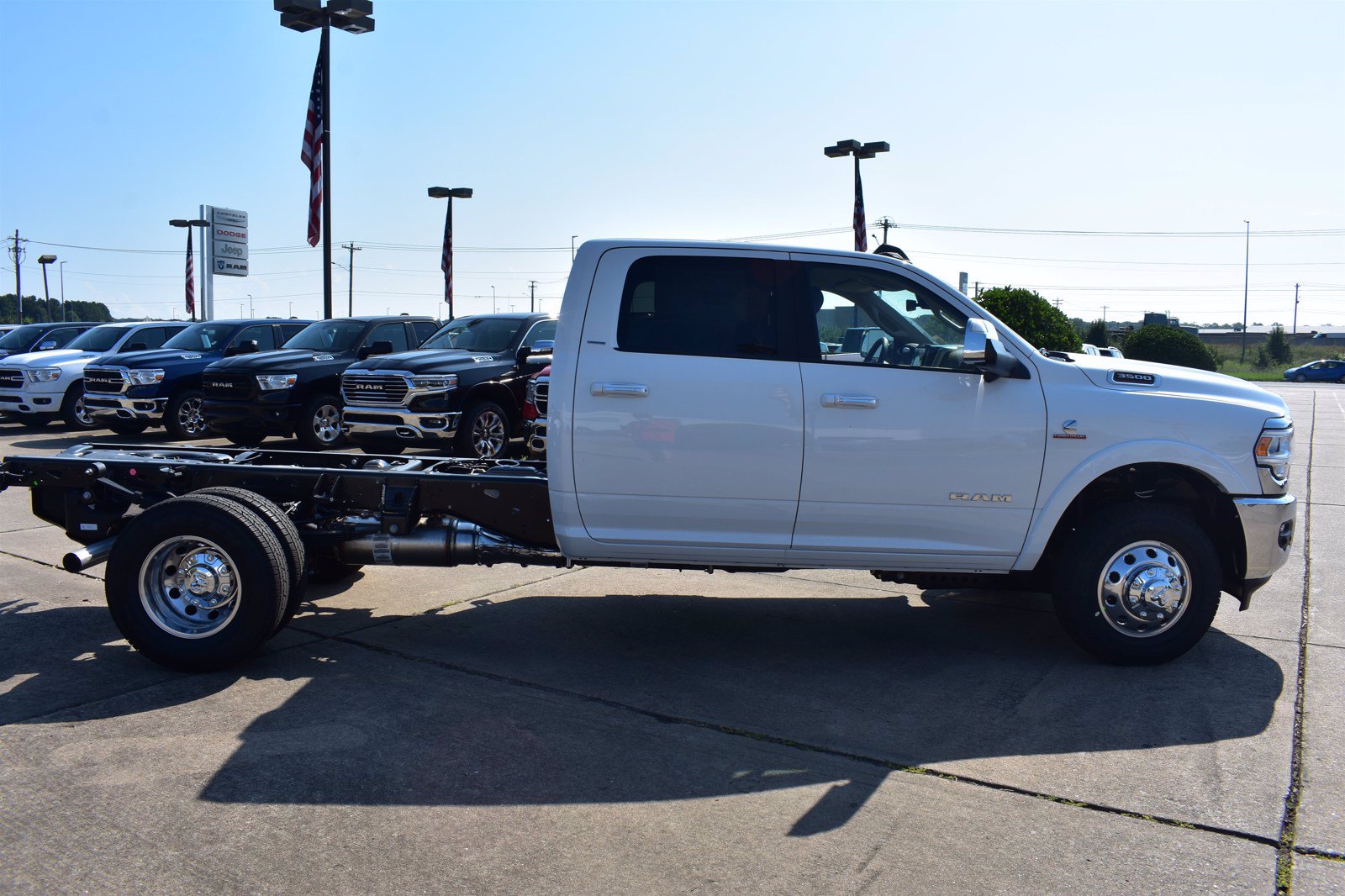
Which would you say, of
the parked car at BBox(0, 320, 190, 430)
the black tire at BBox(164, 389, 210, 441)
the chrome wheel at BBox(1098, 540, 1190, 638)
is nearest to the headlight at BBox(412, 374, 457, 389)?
the black tire at BBox(164, 389, 210, 441)

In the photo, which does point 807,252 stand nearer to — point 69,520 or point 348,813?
point 348,813

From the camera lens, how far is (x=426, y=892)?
340 cm

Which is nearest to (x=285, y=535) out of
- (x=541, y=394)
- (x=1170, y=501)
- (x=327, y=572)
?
(x=327, y=572)

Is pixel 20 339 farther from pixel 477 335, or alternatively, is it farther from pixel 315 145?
pixel 477 335

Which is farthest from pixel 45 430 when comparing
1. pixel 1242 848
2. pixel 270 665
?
pixel 1242 848

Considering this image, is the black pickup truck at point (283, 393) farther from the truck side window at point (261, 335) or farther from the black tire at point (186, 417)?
the truck side window at point (261, 335)

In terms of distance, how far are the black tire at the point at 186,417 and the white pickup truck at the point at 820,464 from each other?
36.7ft

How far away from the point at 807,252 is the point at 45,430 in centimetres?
1650

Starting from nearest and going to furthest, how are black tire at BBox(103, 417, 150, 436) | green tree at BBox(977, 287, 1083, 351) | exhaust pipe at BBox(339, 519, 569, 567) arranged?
1. exhaust pipe at BBox(339, 519, 569, 567)
2. black tire at BBox(103, 417, 150, 436)
3. green tree at BBox(977, 287, 1083, 351)

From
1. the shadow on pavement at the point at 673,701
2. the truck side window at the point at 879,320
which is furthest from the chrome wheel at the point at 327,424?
the truck side window at the point at 879,320

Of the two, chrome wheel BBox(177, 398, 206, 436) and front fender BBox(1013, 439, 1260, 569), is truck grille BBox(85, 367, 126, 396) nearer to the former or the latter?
chrome wheel BBox(177, 398, 206, 436)

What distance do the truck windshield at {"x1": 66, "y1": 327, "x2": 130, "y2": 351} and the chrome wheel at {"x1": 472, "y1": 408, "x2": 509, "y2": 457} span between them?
382 inches

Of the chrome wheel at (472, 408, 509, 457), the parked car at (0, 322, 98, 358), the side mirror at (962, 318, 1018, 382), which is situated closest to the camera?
the side mirror at (962, 318, 1018, 382)

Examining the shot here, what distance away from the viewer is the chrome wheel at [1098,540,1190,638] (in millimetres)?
5605
